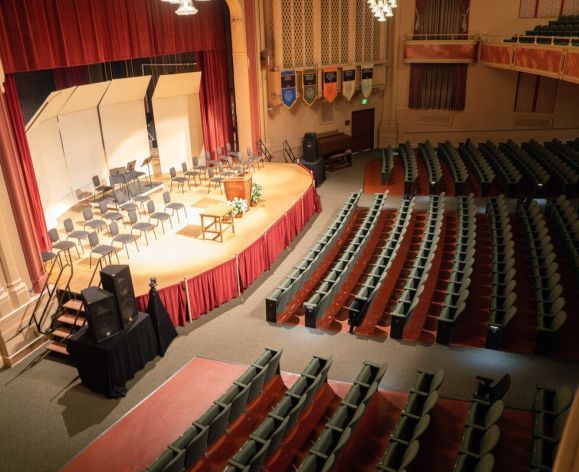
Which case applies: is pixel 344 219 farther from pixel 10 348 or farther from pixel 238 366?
pixel 10 348

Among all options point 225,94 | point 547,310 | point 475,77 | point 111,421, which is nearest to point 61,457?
point 111,421

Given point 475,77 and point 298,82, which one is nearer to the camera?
point 298,82

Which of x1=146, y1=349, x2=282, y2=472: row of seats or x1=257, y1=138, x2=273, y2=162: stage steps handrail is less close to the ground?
x1=257, y1=138, x2=273, y2=162: stage steps handrail

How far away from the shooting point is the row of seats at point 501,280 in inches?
256

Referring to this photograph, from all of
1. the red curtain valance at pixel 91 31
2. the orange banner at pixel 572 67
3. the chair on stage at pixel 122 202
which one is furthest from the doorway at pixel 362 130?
the chair on stage at pixel 122 202

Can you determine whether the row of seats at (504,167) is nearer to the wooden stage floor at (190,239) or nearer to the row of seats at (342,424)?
the wooden stage floor at (190,239)

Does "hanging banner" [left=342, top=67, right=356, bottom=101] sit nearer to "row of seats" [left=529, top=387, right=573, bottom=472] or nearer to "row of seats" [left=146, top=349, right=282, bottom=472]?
"row of seats" [left=146, top=349, right=282, bottom=472]

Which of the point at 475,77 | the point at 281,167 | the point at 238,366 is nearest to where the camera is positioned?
the point at 238,366

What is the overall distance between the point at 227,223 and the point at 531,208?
20.0ft

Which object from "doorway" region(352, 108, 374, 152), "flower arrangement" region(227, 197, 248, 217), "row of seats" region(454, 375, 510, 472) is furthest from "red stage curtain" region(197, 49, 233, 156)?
"row of seats" region(454, 375, 510, 472)

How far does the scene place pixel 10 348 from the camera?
677 cm

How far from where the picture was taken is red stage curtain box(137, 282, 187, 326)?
711 cm

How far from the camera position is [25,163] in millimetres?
8484

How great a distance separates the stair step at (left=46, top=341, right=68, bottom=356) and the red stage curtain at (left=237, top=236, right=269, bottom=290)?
2860 mm
